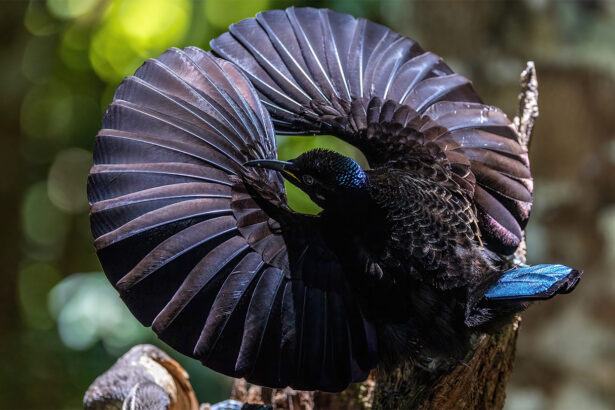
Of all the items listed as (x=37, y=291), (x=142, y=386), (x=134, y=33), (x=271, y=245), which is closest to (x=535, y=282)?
(x=271, y=245)

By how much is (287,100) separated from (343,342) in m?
0.78

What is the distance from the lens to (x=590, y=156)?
12.0ft

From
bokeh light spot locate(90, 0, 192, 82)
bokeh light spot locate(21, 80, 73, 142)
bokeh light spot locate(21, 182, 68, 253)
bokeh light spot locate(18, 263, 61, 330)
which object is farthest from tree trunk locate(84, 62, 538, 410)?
bokeh light spot locate(21, 182, 68, 253)

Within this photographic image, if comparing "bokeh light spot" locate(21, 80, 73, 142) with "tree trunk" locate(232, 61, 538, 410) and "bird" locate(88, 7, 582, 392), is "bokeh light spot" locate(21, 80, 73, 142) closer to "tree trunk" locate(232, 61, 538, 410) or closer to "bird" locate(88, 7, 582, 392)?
"bird" locate(88, 7, 582, 392)

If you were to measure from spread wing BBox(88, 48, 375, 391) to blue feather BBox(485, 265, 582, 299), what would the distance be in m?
0.39

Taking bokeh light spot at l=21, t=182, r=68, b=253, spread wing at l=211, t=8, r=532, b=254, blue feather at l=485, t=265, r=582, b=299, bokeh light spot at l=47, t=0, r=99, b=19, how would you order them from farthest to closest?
bokeh light spot at l=21, t=182, r=68, b=253 → bokeh light spot at l=47, t=0, r=99, b=19 → spread wing at l=211, t=8, r=532, b=254 → blue feather at l=485, t=265, r=582, b=299

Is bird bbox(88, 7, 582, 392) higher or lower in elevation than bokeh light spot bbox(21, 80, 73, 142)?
lower

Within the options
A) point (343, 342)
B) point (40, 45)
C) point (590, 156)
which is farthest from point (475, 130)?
point (40, 45)

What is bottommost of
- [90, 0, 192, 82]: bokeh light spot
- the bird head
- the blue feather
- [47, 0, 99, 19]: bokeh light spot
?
the blue feather

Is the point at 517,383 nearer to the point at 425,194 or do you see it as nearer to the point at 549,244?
the point at 549,244

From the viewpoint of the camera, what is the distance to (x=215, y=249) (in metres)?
1.81

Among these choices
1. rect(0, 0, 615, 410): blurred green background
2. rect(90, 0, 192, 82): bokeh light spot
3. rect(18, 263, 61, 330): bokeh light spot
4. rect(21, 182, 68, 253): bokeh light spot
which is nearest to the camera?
rect(0, 0, 615, 410): blurred green background

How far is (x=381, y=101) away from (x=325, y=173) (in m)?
0.47

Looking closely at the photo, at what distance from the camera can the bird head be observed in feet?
5.91
